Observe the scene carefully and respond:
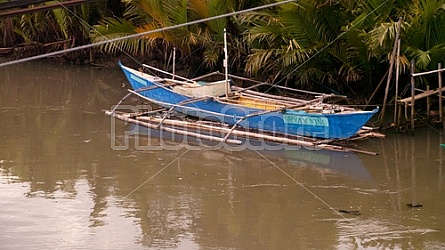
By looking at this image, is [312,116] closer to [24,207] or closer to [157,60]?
[24,207]

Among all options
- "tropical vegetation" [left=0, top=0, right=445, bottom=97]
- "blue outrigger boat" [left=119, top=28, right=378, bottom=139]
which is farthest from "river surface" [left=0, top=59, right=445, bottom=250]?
"tropical vegetation" [left=0, top=0, right=445, bottom=97]

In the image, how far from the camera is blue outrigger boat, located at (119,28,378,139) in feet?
30.9

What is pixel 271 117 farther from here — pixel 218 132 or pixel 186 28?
pixel 186 28

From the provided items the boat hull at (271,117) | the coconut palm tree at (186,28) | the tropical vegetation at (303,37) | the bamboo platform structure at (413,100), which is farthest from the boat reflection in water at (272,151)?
the coconut palm tree at (186,28)

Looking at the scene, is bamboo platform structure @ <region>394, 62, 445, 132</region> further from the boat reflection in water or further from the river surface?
the boat reflection in water

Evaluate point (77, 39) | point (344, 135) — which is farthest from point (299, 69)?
point (77, 39)

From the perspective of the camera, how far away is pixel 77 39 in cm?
1587

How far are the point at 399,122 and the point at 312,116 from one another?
140 centimetres

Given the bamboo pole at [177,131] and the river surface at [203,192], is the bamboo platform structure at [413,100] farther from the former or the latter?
the bamboo pole at [177,131]

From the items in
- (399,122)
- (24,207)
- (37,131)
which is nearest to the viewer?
(24,207)

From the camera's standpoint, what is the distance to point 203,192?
27.1ft

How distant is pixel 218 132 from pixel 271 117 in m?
0.84

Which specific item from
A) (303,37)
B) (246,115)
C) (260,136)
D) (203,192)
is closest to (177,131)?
(246,115)

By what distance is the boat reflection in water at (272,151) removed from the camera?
8961 mm
